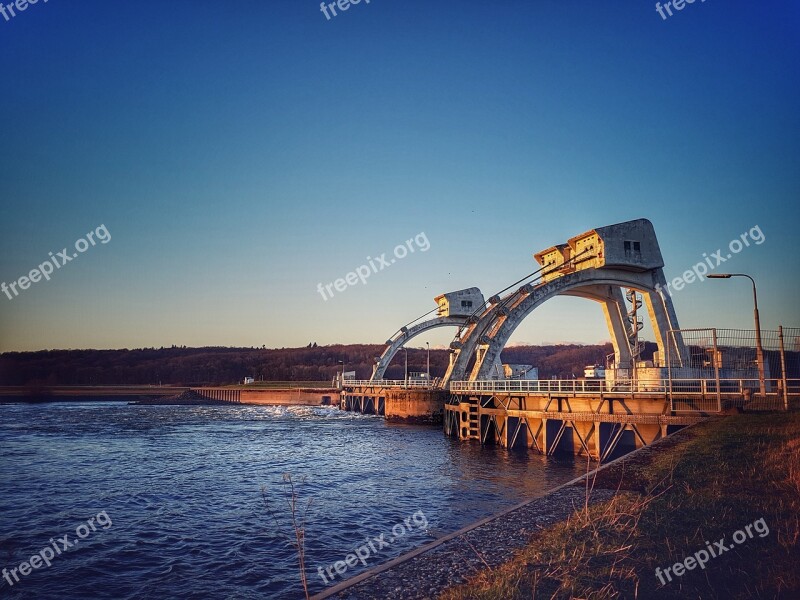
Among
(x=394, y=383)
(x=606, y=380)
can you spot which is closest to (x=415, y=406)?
(x=394, y=383)

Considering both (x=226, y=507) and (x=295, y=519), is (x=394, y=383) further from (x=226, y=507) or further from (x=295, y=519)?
(x=295, y=519)

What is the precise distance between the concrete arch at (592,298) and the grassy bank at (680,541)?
22.1m

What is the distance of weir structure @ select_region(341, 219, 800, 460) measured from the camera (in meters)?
25.1

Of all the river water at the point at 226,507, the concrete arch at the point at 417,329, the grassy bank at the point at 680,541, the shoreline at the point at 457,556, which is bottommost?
the river water at the point at 226,507

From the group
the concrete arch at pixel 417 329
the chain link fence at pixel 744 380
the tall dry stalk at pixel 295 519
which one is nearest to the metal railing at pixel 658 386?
the chain link fence at pixel 744 380

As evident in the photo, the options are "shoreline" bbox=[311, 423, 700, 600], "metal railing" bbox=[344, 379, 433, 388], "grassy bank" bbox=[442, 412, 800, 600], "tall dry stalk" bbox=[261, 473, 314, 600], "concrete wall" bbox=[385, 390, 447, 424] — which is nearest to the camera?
"grassy bank" bbox=[442, 412, 800, 600]

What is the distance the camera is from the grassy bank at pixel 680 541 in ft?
27.8

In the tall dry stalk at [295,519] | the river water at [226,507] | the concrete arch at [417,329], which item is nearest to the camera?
the tall dry stalk at [295,519]

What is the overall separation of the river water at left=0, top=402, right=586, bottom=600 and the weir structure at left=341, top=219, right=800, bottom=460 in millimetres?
2583

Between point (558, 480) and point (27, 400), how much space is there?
15731 centimetres

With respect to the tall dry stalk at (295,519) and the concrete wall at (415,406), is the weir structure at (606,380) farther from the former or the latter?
the tall dry stalk at (295,519)

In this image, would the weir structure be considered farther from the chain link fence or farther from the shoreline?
the shoreline

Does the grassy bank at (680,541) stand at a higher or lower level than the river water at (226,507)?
higher

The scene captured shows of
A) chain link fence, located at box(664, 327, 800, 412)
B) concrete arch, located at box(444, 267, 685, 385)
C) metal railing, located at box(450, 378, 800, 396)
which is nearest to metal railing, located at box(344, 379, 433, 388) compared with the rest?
metal railing, located at box(450, 378, 800, 396)
